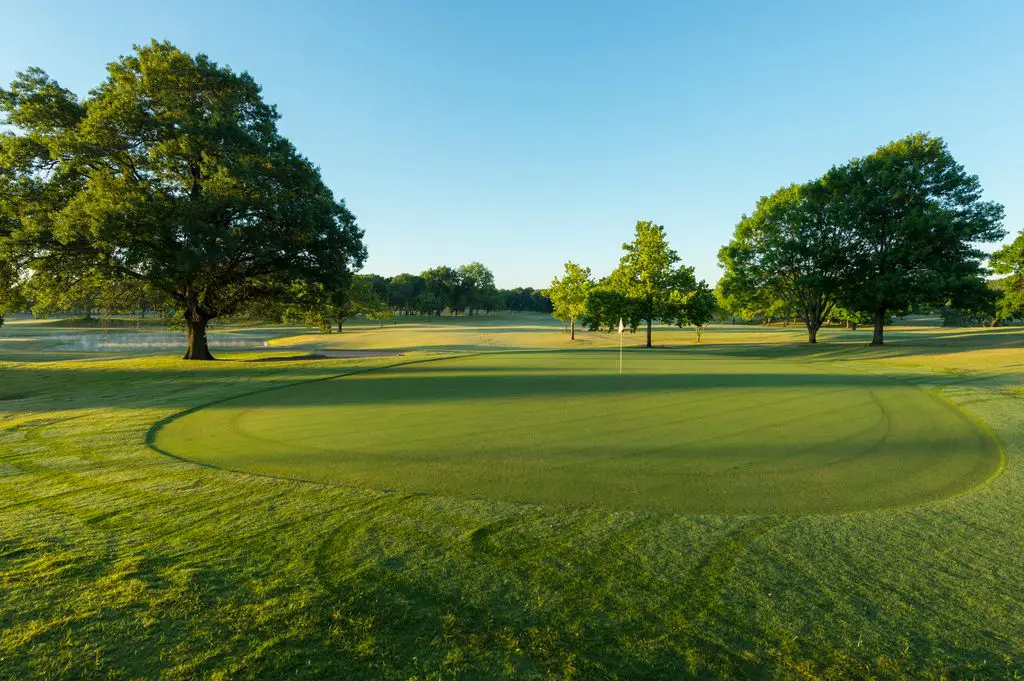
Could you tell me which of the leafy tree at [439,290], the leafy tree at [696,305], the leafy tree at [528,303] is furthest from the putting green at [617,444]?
the leafy tree at [528,303]

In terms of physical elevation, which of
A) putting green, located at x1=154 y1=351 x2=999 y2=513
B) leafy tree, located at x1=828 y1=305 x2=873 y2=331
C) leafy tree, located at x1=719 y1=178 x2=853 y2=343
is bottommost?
putting green, located at x1=154 y1=351 x2=999 y2=513

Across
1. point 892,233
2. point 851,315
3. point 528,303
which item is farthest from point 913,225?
point 528,303

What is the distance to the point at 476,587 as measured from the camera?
3.68 m

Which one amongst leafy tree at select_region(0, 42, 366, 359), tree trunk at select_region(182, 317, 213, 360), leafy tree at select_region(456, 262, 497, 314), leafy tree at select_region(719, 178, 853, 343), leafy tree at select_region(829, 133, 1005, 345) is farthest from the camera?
leafy tree at select_region(456, 262, 497, 314)

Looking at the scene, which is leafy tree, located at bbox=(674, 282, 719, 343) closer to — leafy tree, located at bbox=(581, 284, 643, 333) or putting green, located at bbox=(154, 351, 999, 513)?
leafy tree, located at bbox=(581, 284, 643, 333)

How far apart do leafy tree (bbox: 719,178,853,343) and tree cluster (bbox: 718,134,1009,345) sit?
0.09 metres

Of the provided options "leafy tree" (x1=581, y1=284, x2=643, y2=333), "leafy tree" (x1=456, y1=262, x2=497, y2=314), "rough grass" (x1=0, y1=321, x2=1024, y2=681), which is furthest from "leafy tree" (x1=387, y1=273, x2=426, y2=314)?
"rough grass" (x1=0, y1=321, x2=1024, y2=681)

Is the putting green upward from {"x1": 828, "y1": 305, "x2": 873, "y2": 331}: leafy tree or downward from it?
downward

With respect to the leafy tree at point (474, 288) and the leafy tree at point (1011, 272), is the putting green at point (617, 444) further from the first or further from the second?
the leafy tree at point (474, 288)

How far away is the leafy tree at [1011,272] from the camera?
26.7 m

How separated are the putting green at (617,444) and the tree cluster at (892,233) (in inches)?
921

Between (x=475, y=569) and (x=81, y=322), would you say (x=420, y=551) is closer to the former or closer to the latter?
(x=475, y=569)

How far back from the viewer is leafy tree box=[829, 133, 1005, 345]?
3136 centimetres

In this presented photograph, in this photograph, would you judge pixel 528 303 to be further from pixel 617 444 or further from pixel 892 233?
pixel 617 444
